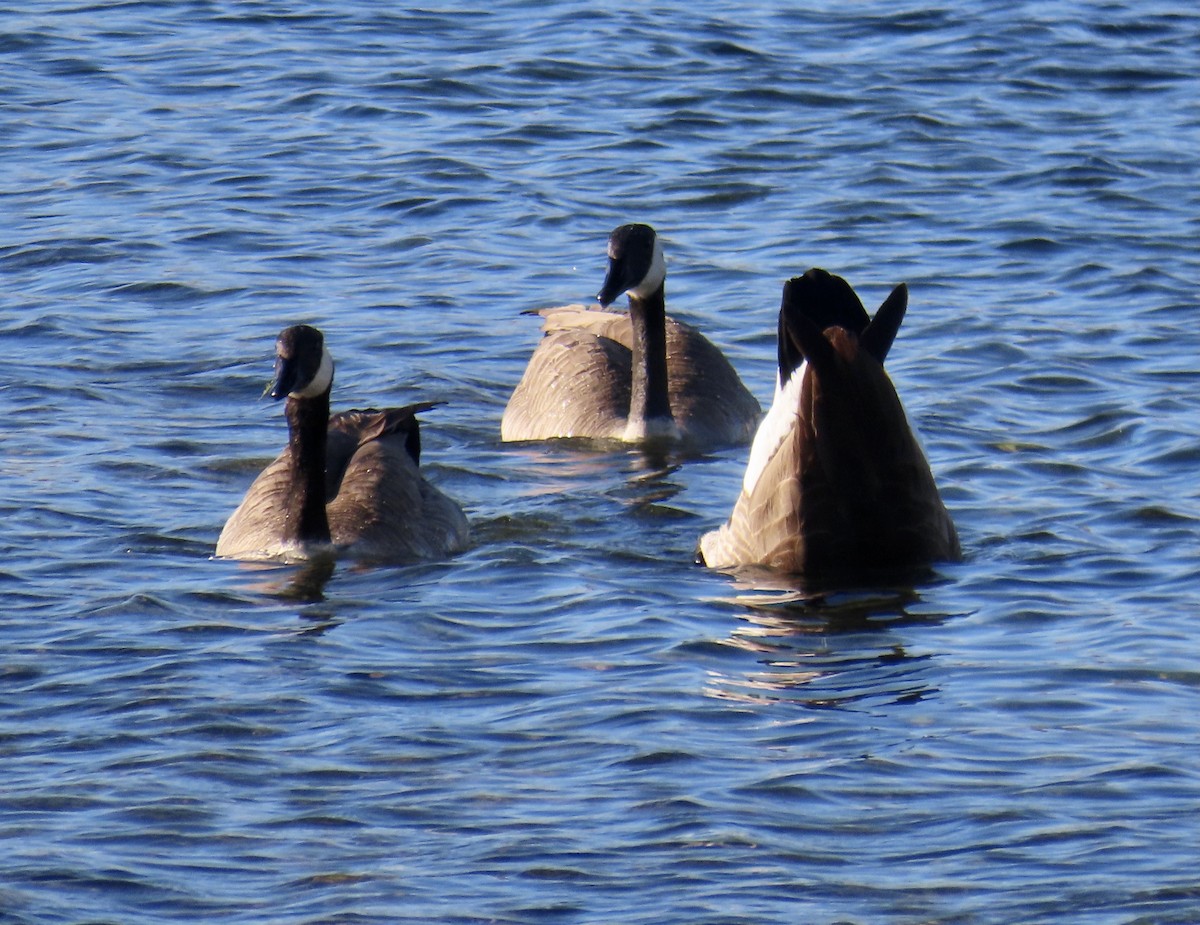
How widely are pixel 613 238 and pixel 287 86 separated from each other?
7607mm

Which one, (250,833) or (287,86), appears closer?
(250,833)

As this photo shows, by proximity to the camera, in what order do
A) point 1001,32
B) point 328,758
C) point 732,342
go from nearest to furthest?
point 328,758
point 732,342
point 1001,32

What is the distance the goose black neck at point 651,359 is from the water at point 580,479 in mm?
383

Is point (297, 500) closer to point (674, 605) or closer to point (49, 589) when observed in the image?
point (49, 589)

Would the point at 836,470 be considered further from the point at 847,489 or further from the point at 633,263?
the point at 633,263

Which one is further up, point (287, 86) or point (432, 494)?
point (287, 86)

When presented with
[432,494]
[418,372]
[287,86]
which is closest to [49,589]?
[432,494]

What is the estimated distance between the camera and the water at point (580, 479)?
6.16 metres

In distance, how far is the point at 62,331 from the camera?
501 inches

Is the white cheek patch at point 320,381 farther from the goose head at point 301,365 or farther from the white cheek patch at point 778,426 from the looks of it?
the white cheek patch at point 778,426

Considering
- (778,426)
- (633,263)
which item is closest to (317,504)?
(778,426)

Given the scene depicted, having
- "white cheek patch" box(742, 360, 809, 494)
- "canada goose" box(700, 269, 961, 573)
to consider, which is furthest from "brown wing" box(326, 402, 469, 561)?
"white cheek patch" box(742, 360, 809, 494)

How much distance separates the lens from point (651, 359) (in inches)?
467

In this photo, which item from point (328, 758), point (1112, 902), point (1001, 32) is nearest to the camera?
point (1112, 902)
